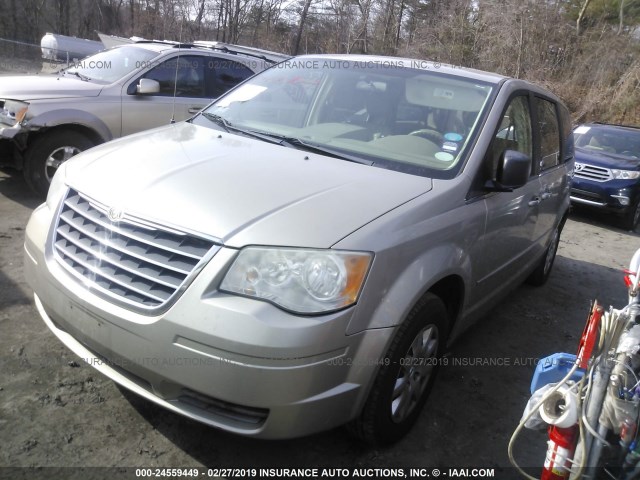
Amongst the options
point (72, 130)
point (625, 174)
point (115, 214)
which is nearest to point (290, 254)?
point (115, 214)

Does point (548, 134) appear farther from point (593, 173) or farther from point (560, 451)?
point (593, 173)

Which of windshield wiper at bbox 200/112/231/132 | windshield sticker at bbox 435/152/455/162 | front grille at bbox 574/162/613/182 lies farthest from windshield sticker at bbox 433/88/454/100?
front grille at bbox 574/162/613/182

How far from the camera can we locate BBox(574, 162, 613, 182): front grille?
29.6 ft

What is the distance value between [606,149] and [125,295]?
33.0ft

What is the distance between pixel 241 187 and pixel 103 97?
13.8 feet

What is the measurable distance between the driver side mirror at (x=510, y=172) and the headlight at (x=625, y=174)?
7033 millimetres

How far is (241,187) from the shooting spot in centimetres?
248

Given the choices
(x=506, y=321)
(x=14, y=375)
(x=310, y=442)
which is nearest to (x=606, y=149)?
(x=506, y=321)

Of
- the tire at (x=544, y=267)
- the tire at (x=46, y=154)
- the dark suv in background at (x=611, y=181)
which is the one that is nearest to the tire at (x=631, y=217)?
the dark suv in background at (x=611, y=181)

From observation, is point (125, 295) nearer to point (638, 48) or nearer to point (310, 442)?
point (310, 442)

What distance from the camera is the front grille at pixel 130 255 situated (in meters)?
2.16

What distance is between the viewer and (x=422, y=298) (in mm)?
2523

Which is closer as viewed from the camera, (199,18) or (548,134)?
(548,134)

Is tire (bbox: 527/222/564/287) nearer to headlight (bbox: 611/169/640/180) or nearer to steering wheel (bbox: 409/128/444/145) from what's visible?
steering wheel (bbox: 409/128/444/145)
